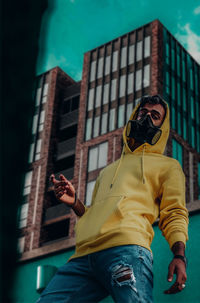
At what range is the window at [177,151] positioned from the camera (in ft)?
109

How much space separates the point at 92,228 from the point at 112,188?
13.4 inches

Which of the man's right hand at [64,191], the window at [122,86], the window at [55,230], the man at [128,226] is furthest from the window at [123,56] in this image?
the man's right hand at [64,191]

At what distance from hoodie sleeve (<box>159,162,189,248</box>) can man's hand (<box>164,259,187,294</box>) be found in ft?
0.57

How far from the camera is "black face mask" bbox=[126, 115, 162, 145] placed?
2941 mm

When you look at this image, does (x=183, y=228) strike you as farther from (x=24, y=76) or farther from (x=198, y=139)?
(x=198, y=139)

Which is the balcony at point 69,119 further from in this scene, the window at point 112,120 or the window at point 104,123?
the window at point 112,120

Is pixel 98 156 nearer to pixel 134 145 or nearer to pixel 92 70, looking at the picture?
pixel 92 70

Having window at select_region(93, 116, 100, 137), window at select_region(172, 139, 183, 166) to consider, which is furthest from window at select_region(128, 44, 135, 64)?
window at select_region(172, 139, 183, 166)

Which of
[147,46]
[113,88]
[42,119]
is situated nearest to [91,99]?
[113,88]

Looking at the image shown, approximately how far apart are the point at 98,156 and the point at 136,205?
107 feet

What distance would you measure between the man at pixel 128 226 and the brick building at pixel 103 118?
29.8 metres

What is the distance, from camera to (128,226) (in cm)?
231

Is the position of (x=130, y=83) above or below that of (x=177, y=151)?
above

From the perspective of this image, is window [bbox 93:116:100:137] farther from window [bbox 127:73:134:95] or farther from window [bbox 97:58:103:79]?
window [bbox 97:58:103:79]
